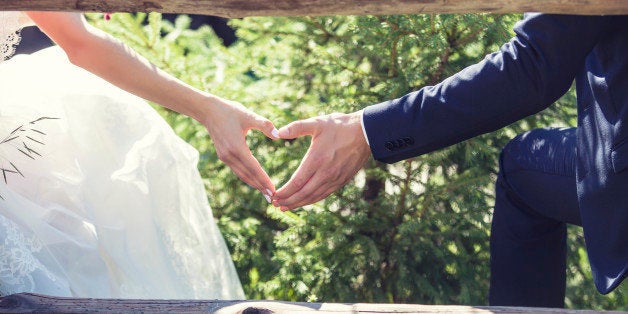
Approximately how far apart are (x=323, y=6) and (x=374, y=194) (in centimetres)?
136

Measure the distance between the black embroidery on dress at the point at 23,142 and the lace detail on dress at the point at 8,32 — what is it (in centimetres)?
18

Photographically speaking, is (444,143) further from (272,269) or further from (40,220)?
(272,269)

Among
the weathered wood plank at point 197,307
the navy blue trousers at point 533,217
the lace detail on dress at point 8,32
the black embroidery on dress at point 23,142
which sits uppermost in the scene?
the lace detail on dress at point 8,32

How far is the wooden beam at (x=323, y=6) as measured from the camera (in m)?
1.27

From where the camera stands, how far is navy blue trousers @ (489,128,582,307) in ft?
6.01

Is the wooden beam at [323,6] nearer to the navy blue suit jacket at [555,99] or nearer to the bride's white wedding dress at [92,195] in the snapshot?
the navy blue suit jacket at [555,99]

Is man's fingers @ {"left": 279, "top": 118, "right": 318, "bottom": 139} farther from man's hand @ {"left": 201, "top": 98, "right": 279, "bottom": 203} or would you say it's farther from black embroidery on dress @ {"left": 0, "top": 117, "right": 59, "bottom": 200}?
black embroidery on dress @ {"left": 0, "top": 117, "right": 59, "bottom": 200}

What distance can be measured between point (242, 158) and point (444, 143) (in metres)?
0.53

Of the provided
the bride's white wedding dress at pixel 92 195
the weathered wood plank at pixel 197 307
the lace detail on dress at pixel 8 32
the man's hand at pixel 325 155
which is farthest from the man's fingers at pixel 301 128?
the lace detail on dress at pixel 8 32

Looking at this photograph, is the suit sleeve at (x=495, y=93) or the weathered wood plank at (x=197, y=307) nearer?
the weathered wood plank at (x=197, y=307)

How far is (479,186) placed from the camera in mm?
2400

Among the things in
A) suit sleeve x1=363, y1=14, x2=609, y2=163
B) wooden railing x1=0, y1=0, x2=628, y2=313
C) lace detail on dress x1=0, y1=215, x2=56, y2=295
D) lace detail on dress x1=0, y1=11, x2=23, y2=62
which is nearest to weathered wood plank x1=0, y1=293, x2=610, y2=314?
wooden railing x1=0, y1=0, x2=628, y2=313

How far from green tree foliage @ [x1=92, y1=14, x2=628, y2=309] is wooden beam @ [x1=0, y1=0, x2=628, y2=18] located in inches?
32.5

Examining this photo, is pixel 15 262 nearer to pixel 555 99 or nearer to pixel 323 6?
pixel 323 6
